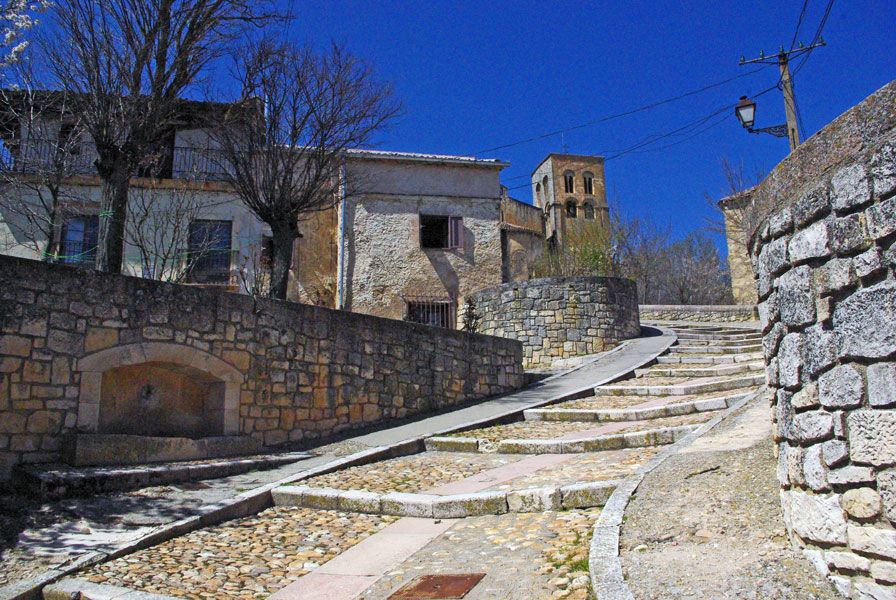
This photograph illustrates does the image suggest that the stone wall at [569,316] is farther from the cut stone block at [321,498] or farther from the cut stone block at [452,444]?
the cut stone block at [321,498]

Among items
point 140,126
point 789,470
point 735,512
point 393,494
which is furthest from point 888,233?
point 140,126

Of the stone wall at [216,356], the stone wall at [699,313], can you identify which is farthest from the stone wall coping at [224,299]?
the stone wall at [699,313]

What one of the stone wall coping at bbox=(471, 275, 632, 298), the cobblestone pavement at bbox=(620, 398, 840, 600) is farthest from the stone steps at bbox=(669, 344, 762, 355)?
the cobblestone pavement at bbox=(620, 398, 840, 600)

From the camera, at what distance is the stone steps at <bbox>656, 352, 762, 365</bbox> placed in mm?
11867

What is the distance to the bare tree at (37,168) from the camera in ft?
42.0

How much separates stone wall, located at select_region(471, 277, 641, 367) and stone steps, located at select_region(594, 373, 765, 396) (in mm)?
3905

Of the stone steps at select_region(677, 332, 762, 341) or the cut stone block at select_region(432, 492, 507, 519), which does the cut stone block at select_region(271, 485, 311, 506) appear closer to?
the cut stone block at select_region(432, 492, 507, 519)

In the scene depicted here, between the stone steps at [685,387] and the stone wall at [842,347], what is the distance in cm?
645

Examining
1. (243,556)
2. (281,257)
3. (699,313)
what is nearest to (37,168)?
(281,257)

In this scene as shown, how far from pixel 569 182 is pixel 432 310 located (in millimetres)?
32093

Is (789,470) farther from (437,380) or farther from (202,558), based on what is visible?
(437,380)

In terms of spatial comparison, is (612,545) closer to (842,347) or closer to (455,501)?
(842,347)

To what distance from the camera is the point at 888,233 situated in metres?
2.55

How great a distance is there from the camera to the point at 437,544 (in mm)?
4359
